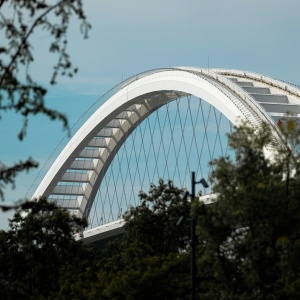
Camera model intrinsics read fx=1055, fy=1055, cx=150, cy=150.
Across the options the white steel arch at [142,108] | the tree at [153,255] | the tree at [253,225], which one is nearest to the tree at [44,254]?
the tree at [153,255]

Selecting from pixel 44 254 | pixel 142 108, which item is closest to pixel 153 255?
pixel 44 254

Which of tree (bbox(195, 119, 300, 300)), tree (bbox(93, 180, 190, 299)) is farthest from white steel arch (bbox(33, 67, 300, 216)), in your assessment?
tree (bbox(195, 119, 300, 300))

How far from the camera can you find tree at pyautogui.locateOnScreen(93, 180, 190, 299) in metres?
33.0

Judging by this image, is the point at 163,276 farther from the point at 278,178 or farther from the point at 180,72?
the point at 180,72

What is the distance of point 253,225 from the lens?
92.3ft

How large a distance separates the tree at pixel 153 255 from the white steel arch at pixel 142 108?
5.68 meters

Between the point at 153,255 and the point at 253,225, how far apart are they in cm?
1042

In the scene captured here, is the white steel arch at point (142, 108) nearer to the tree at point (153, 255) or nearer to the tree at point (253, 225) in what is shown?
the tree at point (153, 255)

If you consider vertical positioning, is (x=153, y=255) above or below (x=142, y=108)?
below

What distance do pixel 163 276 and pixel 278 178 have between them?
19.8 ft

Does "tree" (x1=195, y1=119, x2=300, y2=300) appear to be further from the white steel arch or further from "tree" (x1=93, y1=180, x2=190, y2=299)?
the white steel arch

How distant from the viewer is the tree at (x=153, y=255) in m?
33.0

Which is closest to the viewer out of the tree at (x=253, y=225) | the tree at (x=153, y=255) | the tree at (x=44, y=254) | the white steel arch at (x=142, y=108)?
the tree at (x=253, y=225)

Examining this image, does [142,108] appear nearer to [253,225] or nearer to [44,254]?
[44,254]
